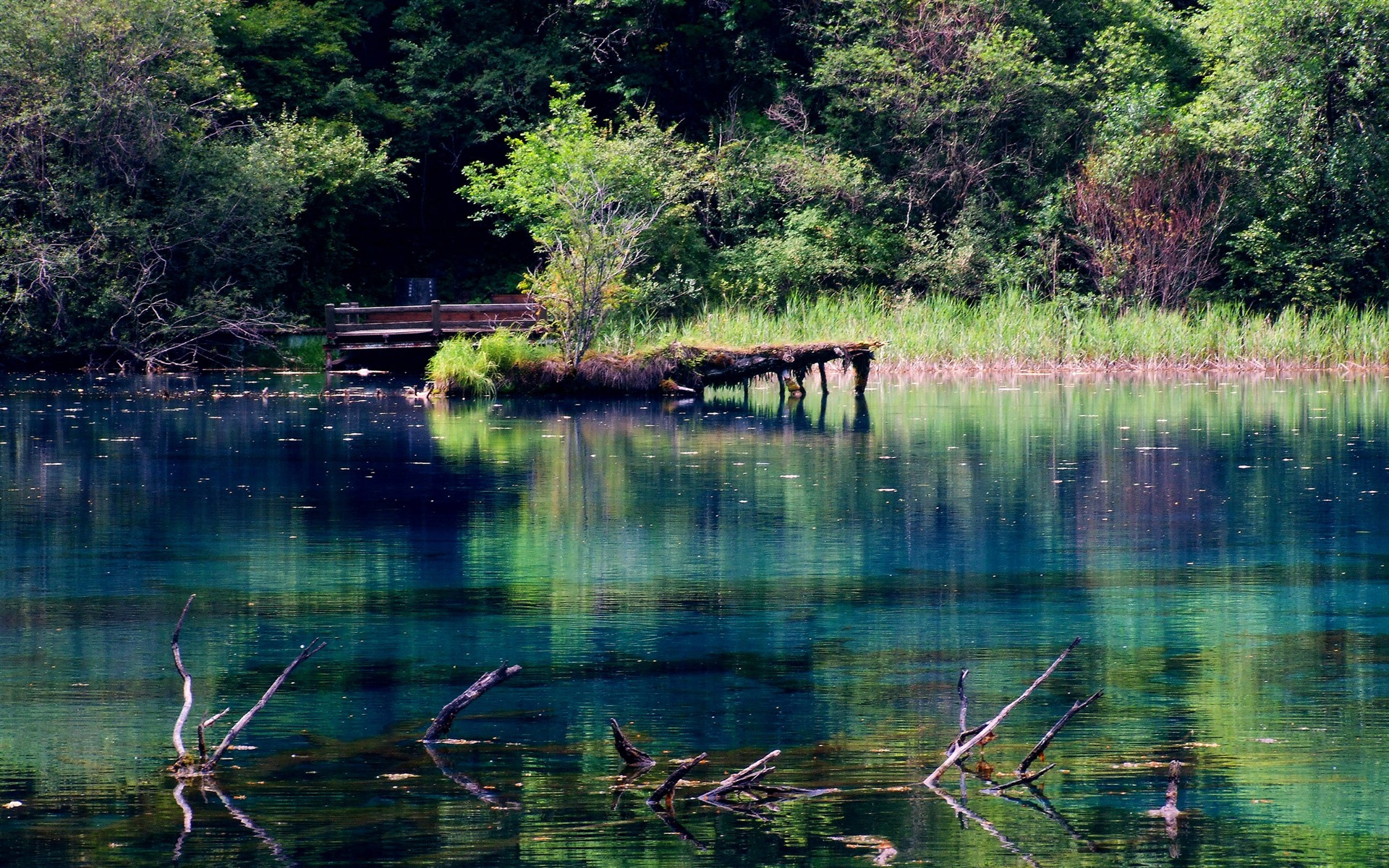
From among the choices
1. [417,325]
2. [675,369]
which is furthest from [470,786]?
[417,325]

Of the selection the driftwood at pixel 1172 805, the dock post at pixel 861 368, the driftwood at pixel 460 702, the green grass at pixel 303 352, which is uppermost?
the green grass at pixel 303 352

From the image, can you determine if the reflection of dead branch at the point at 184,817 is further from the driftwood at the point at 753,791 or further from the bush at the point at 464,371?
the bush at the point at 464,371

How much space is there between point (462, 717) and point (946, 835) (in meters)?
2.40

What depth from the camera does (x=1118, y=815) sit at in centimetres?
578

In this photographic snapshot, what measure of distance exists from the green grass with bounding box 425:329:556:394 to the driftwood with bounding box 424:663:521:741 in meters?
20.4

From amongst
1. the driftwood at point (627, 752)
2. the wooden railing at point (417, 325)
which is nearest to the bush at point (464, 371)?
the wooden railing at point (417, 325)

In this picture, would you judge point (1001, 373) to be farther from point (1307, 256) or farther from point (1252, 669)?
point (1252, 669)

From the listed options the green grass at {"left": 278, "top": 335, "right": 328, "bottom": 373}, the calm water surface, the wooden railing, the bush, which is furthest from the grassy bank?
the calm water surface

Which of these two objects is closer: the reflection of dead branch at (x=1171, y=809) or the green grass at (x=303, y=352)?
the reflection of dead branch at (x=1171, y=809)

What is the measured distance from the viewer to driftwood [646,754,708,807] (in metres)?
5.74

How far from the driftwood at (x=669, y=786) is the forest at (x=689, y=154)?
2730 centimetres

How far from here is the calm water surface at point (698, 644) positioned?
5664mm

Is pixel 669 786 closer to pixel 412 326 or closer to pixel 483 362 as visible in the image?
pixel 483 362

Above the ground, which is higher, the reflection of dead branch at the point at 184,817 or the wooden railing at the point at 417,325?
the wooden railing at the point at 417,325
